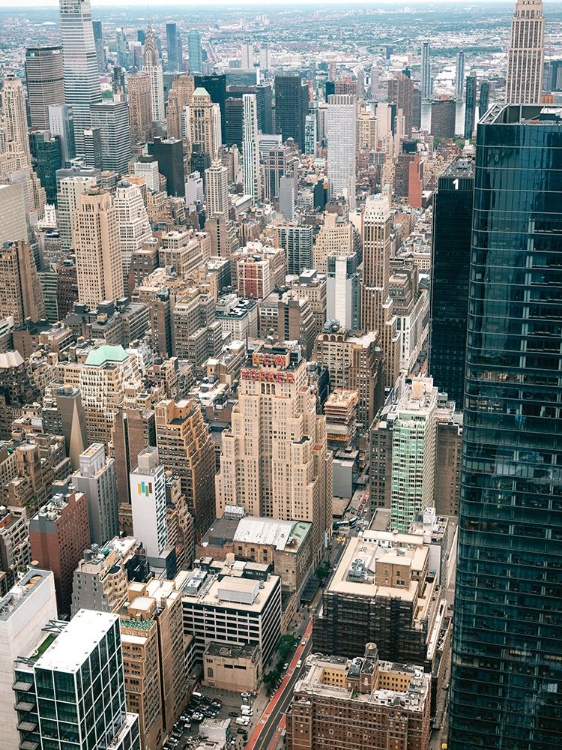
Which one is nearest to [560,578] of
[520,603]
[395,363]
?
[520,603]

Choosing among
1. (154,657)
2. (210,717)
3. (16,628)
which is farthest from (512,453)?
(210,717)

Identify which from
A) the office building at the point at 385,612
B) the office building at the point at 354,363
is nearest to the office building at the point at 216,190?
the office building at the point at 354,363

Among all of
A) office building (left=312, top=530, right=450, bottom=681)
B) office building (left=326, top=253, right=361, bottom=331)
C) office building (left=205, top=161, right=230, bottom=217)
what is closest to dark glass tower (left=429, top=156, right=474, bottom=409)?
office building (left=326, top=253, right=361, bottom=331)

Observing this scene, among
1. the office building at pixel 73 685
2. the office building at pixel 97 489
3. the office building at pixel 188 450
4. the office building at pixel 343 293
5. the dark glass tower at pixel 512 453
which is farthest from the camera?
the office building at pixel 343 293

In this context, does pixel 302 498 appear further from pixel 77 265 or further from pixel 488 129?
pixel 77 265

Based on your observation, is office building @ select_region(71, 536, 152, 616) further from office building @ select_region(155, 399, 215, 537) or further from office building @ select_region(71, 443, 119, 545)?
office building @ select_region(155, 399, 215, 537)

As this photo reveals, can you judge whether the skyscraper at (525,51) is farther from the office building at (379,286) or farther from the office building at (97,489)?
the office building at (97,489)

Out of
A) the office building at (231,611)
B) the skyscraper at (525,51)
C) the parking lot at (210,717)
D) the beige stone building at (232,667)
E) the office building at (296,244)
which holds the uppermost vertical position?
the skyscraper at (525,51)
